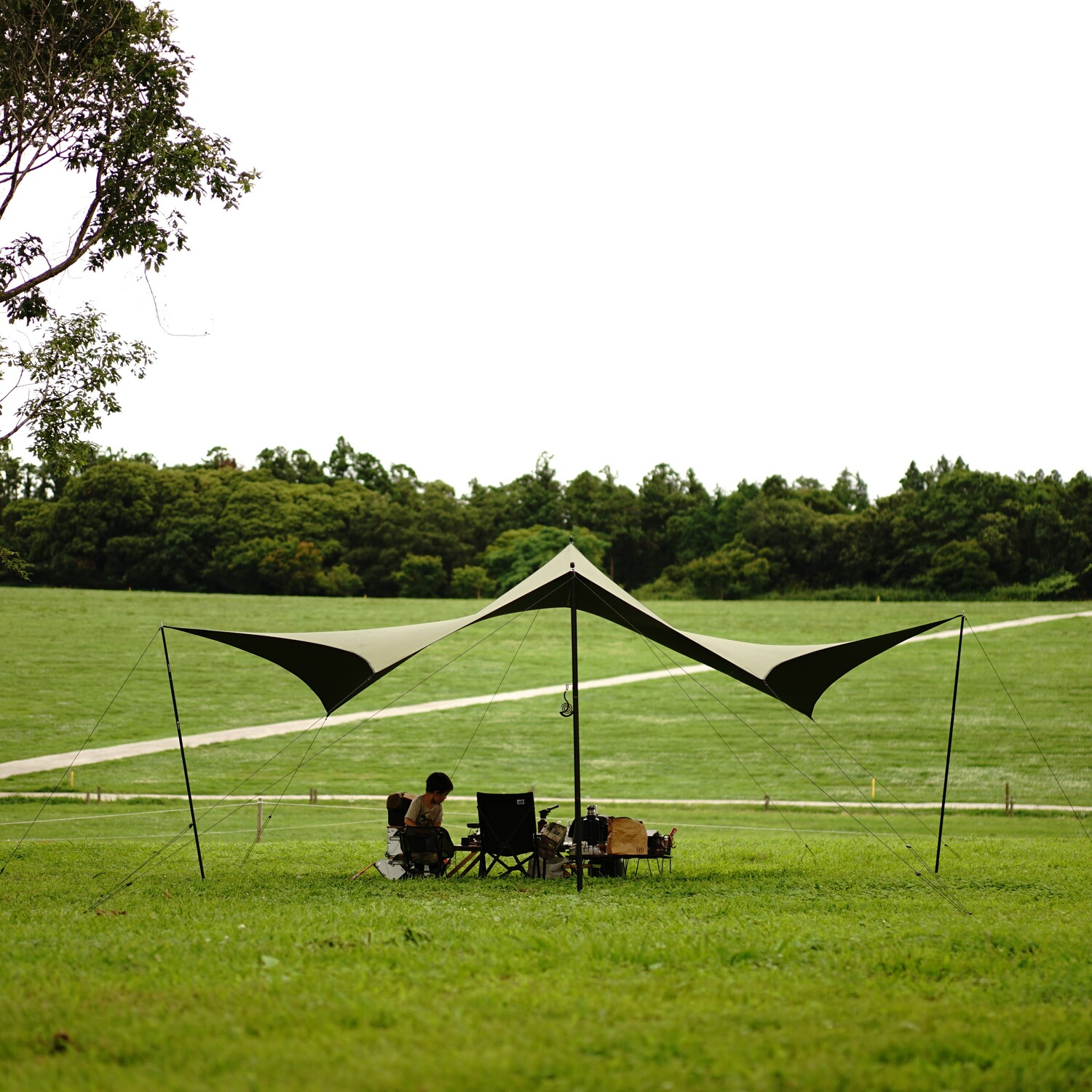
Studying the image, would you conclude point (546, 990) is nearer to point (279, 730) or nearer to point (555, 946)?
point (555, 946)

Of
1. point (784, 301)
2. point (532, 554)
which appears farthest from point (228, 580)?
point (784, 301)

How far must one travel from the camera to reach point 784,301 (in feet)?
137

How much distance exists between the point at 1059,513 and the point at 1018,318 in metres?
23.5

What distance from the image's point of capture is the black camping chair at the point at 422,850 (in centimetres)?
845

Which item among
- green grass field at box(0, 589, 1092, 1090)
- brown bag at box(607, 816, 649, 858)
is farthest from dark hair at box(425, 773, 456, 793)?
brown bag at box(607, 816, 649, 858)

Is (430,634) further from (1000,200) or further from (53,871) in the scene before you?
(1000,200)

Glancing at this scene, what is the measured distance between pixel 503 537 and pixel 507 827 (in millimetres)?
50118

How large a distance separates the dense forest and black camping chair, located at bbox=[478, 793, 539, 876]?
4550 cm

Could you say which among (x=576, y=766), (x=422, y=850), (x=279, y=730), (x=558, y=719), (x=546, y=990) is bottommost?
(x=558, y=719)

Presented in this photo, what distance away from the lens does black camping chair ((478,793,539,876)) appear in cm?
840

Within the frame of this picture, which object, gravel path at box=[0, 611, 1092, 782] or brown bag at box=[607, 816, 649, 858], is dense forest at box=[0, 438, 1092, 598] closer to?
gravel path at box=[0, 611, 1092, 782]

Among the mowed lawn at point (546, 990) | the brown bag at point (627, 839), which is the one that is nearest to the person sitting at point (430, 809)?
the mowed lawn at point (546, 990)

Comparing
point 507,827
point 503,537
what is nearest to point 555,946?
point 507,827

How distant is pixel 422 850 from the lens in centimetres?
851
